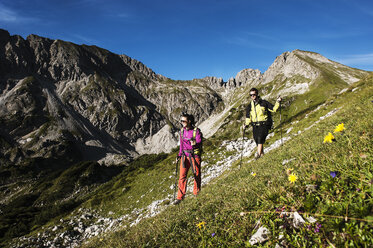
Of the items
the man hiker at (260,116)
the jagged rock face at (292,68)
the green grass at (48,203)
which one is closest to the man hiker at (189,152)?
the man hiker at (260,116)

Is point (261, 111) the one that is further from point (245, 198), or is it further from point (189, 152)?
point (245, 198)

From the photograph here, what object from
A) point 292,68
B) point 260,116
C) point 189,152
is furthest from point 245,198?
point 292,68

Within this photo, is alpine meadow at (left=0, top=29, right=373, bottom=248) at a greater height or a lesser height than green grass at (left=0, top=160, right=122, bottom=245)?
greater

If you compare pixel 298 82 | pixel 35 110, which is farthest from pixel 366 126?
pixel 35 110

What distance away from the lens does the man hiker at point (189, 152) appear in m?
9.73

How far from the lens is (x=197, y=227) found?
149 inches

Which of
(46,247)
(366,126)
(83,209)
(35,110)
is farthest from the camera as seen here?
(35,110)

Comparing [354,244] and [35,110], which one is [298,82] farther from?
[35,110]

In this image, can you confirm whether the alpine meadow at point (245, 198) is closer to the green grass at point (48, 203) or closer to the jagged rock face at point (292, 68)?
the green grass at point (48, 203)

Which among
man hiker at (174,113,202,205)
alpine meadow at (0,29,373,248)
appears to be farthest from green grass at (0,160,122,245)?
man hiker at (174,113,202,205)

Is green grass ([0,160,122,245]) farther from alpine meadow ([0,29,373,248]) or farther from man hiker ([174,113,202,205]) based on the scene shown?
man hiker ([174,113,202,205])

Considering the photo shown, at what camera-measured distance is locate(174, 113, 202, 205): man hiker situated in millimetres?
9734

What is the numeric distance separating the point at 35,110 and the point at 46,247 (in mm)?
217720

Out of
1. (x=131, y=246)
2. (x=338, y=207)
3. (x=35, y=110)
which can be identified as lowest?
(x=131, y=246)
